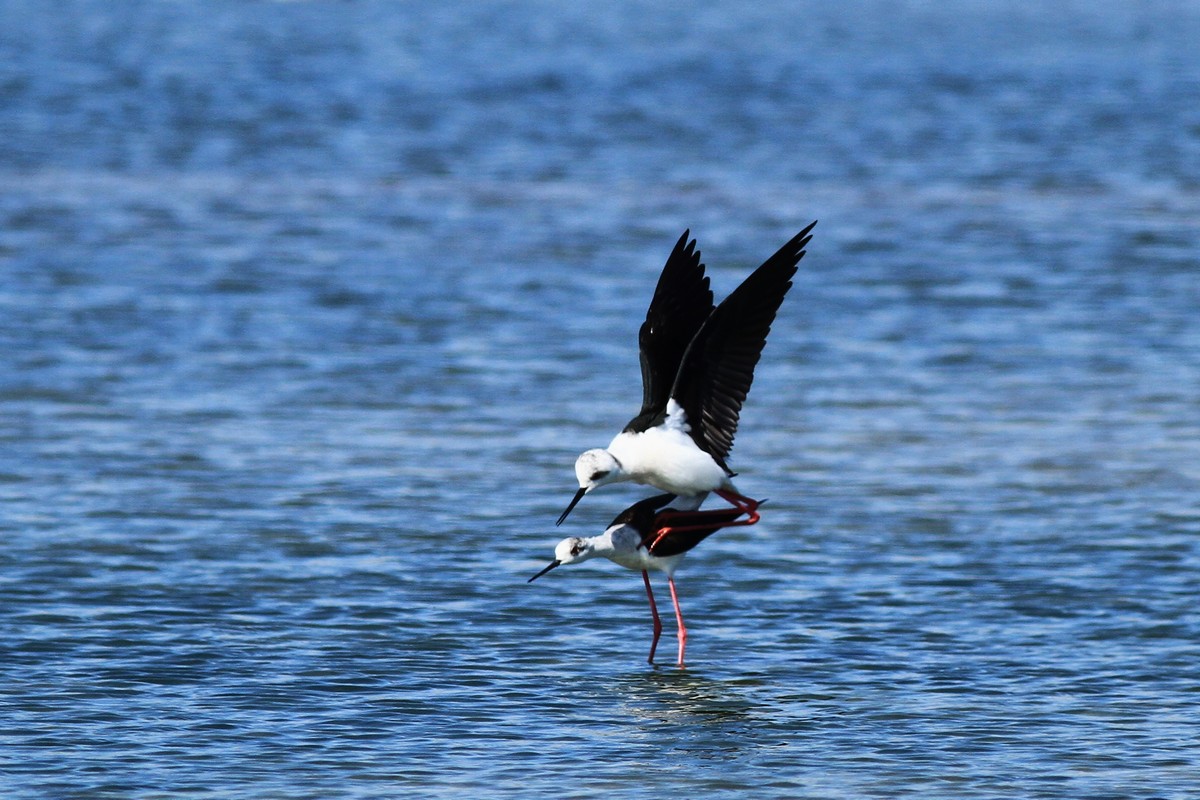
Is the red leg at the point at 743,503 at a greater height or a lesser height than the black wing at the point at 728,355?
lesser

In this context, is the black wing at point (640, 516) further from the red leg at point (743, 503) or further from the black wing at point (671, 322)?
the black wing at point (671, 322)

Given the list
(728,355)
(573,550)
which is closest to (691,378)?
(728,355)

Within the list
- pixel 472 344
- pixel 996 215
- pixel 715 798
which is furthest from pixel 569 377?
pixel 996 215

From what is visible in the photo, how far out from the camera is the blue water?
970cm

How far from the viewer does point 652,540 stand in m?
11.1

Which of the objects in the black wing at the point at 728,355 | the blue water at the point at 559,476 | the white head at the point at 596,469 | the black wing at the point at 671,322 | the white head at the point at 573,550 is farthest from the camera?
the black wing at the point at 671,322

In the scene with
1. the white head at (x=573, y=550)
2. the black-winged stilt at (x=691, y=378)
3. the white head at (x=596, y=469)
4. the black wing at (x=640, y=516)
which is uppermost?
the black-winged stilt at (x=691, y=378)

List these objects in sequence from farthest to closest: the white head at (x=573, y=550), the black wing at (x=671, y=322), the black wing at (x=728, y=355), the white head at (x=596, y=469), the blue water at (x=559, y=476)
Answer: the black wing at (x=671, y=322) < the white head at (x=573, y=550) < the black wing at (x=728, y=355) < the white head at (x=596, y=469) < the blue water at (x=559, y=476)

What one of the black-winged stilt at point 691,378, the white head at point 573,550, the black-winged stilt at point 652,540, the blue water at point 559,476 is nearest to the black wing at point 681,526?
the black-winged stilt at point 652,540

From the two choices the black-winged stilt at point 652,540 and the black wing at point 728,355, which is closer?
the black wing at point 728,355

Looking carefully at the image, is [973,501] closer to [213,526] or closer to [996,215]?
[213,526]

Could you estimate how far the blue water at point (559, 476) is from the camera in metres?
9.70

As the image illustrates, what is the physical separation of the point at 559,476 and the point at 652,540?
3.62 metres

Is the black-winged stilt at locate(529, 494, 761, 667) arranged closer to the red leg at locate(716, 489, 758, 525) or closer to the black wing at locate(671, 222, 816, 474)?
the red leg at locate(716, 489, 758, 525)
